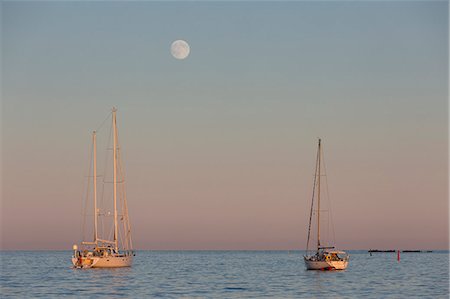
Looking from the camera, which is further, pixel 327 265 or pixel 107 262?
pixel 327 265

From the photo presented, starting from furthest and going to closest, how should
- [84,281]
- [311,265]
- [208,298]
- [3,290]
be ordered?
[311,265] → [84,281] → [3,290] → [208,298]

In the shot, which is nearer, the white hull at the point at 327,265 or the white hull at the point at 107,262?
the white hull at the point at 107,262

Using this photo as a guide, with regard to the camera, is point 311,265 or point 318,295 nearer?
point 318,295

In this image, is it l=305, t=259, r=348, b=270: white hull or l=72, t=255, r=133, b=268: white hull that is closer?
l=72, t=255, r=133, b=268: white hull

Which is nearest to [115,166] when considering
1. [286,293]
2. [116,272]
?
[116,272]

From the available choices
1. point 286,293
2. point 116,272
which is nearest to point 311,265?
point 116,272

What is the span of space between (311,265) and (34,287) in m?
42.5

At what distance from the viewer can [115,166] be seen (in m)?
110

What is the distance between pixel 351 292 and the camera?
80500 millimetres

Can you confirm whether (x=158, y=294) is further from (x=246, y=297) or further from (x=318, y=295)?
(x=318, y=295)

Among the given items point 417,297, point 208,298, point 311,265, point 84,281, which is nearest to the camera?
point 208,298

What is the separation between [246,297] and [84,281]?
87.5ft

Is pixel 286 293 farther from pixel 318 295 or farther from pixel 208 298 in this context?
pixel 208 298

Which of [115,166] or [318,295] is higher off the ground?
[115,166]
